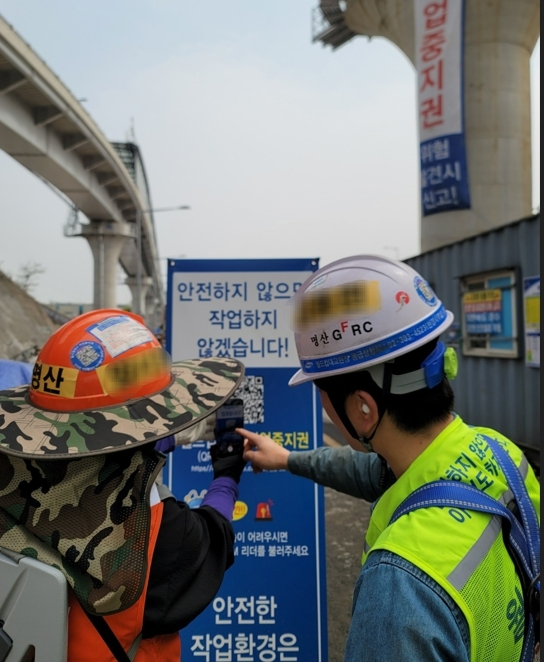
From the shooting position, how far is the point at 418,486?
1081 millimetres

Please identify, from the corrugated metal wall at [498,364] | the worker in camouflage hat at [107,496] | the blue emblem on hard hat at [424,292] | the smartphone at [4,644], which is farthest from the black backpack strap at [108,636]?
the corrugated metal wall at [498,364]

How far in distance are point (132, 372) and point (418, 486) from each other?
773 mm

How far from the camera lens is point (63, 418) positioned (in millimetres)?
1286

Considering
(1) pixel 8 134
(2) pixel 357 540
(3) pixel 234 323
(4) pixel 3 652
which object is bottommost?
(2) pixel 357 540

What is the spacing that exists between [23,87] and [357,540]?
49.3ft

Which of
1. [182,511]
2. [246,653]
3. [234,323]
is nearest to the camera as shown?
[182,511]

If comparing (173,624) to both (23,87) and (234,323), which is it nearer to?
(234,323)

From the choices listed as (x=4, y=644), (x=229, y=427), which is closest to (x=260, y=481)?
(x=229, y=427)

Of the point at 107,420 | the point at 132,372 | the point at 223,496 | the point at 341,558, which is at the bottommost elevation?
the point at 341,558

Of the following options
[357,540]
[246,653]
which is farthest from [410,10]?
[246,653]

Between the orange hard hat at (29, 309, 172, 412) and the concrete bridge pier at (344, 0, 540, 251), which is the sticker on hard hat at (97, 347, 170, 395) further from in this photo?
the concrete bridge pier at (344, 0, 540, 251)

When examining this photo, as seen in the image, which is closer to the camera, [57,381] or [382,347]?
[382,347]

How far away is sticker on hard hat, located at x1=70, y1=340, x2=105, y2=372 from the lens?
133cm

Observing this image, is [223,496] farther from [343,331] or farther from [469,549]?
[469,549]
